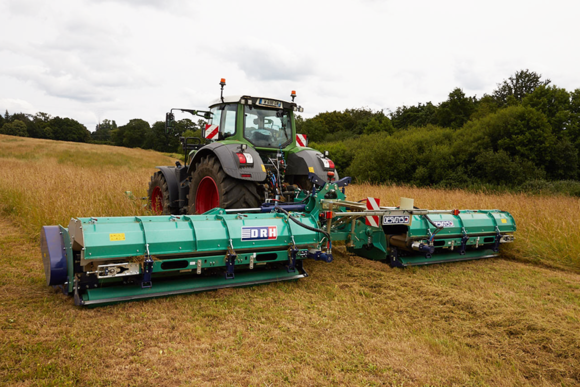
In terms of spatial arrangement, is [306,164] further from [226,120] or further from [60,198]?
[60,198]

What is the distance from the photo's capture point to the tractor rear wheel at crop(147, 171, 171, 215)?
6957mm

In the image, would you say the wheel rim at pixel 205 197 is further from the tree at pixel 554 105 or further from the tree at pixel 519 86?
the tree at pixel 519 86

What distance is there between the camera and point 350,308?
11.5 feet

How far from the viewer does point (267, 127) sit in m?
6.11

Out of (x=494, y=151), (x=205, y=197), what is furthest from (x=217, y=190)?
(x=494, y=151)

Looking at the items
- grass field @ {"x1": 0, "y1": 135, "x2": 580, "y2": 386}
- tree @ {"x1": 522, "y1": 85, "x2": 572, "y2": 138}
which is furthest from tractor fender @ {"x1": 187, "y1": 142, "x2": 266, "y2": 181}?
tree @ {"x1": 522, "y1": 85, "x2": 572, "y2": 138}

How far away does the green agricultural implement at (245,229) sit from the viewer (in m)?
3.37

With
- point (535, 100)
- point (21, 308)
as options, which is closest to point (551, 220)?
point (21, 308)

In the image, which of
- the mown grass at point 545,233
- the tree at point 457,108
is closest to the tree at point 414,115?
the tree at point 457,108

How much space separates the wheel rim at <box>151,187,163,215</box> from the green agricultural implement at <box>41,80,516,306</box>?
0.18ft

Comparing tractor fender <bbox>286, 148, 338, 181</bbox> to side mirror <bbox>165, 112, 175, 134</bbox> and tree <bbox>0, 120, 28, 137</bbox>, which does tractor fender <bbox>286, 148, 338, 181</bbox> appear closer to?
side mirror <bbox>165, 112, 175, 134</bbox>

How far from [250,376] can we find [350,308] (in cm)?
137

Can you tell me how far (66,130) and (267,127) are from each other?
206 feet

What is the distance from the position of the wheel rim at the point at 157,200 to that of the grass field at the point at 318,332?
2569 millimetres
